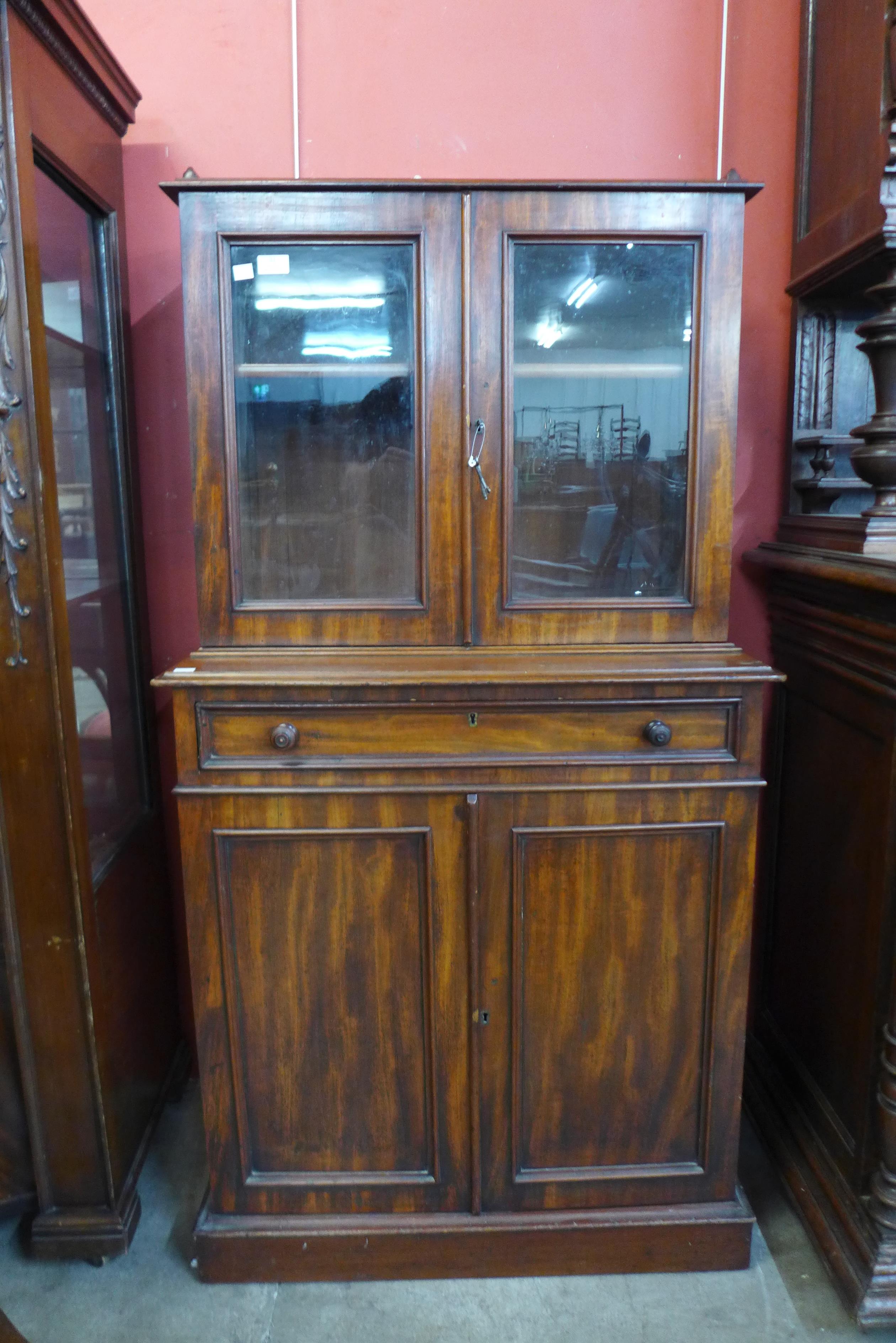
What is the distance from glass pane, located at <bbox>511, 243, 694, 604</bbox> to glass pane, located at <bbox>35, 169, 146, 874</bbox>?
775mm

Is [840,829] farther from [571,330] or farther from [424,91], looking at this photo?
[424,91]

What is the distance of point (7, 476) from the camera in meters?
1.36

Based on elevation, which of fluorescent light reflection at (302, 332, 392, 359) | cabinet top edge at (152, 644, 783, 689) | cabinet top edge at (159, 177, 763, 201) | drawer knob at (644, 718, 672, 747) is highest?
cabinet top edge at (159, 177, 763, 201)

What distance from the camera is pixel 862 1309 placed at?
143 centimetres

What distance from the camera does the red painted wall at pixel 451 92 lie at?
1740mm

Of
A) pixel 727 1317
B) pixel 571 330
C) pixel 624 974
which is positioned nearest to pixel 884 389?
pixel 571 330

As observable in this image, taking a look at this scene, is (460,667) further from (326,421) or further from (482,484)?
(326,421)

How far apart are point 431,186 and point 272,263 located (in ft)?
0.89

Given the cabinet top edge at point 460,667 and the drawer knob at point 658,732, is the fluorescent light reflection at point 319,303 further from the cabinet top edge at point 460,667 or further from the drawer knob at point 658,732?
the drawer knob at point 658,732

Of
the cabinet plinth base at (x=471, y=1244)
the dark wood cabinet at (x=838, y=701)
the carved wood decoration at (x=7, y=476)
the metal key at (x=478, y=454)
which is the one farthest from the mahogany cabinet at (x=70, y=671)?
the dark wood cabinet at (x=838, y=701)

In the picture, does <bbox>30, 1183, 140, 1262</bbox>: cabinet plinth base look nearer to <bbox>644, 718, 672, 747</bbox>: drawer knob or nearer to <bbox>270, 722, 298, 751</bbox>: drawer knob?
<bbox>270, 722, 298, 751</bbox>: drawer knob

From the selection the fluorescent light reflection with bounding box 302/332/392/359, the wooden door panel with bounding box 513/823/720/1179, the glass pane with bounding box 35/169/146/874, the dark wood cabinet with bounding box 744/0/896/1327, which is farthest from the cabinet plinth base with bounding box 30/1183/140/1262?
the fluorescent light reflection with bounding box 302/332/392/359

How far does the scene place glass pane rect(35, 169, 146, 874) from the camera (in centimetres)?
153

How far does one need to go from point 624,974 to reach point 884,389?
104cm
